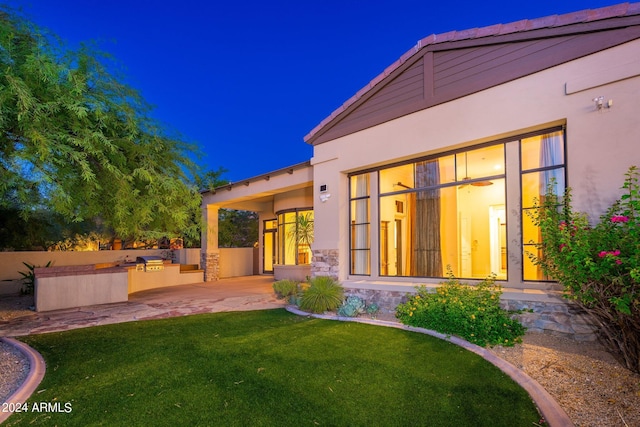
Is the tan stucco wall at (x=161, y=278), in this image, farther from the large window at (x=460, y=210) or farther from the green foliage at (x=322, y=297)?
the large window at (x=460, y=210)

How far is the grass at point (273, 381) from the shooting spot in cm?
286

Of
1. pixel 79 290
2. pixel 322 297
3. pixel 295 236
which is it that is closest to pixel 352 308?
pixel 322 297

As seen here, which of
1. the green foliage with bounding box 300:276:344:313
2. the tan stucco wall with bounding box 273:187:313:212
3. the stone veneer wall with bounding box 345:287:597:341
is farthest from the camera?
the tan stucco wall with bounding box 273:187:313:212

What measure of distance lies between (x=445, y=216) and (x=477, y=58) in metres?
3.04

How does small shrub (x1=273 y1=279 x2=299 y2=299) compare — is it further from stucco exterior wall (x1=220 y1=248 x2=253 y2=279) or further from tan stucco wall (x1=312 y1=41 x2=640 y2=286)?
stucco exterior wall (x1=220 y1=248 x2=253 y2=279)

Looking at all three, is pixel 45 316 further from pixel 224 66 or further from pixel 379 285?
pixel 224 66

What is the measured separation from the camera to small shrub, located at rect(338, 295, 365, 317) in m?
6.51

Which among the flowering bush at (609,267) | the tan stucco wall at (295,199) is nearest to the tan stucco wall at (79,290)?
the tan stucco wall at (295,199)

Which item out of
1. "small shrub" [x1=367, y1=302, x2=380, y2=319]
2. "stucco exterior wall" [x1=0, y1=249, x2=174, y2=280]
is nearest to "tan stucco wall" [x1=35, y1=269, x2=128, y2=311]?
"stucco exterior wall" [x1=0, y1=249, x2=174, y2=280]

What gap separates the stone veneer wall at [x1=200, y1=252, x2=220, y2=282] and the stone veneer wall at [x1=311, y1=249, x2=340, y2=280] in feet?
22.8

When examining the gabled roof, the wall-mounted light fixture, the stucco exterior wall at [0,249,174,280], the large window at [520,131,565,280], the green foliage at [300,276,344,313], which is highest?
the gabled roof

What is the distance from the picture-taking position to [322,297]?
701cm

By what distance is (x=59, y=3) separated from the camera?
67.5 feet

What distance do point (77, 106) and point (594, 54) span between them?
22.6 feet
